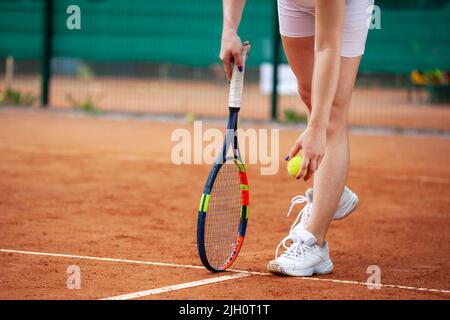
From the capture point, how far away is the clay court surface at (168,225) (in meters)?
3.92

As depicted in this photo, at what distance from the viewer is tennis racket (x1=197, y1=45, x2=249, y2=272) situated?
397 centimetres

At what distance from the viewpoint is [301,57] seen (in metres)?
4.34

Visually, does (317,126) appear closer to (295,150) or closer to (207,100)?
(295,150)

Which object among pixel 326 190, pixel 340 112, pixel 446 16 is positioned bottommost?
pixel 326 190

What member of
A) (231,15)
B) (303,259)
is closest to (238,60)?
(231,15)

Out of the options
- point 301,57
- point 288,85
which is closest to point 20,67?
point 288,85

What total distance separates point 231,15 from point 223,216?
920mm

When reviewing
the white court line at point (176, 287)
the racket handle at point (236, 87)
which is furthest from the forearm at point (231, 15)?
the white court line at point (176, 287)

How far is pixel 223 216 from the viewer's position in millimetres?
4262

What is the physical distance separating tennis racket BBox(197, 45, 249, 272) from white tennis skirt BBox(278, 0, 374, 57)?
0.32m

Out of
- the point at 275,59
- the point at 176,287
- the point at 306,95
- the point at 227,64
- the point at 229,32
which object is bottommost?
the point at 176,287
